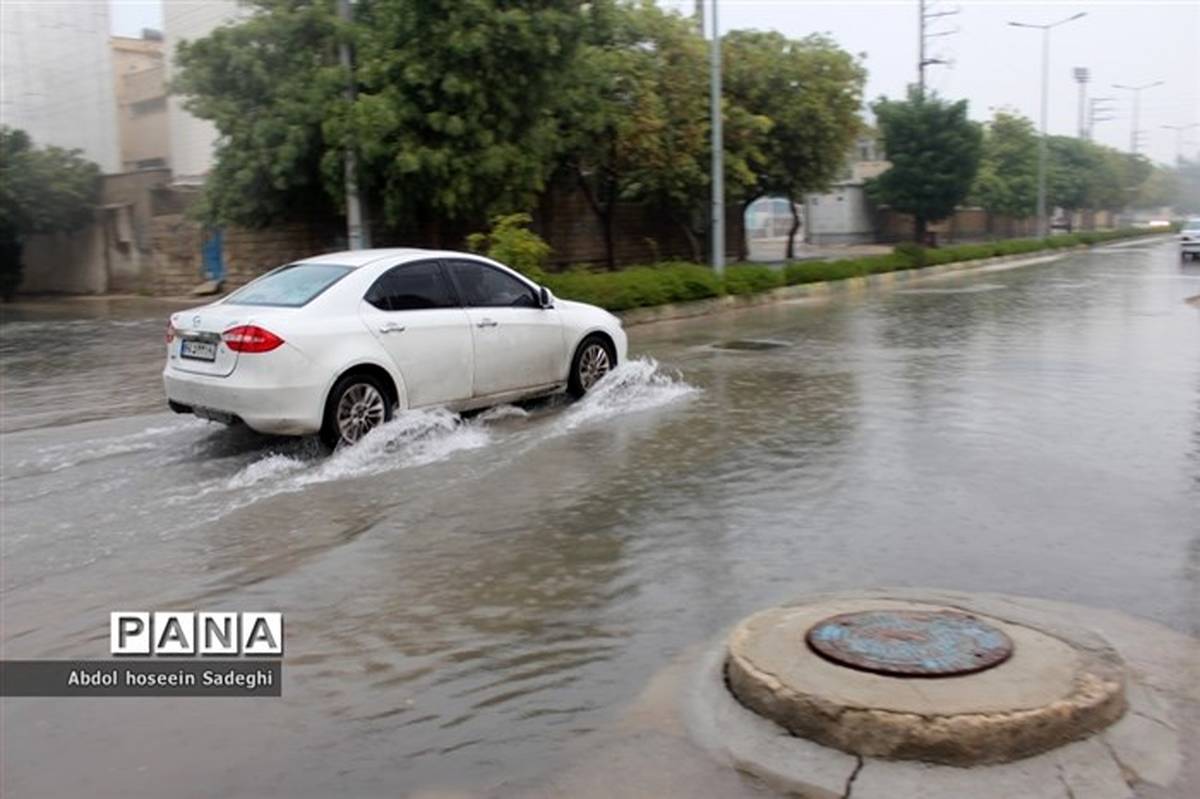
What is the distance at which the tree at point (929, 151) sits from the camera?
43.3m

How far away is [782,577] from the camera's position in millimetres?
5410

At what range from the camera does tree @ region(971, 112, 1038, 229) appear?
2247 inches

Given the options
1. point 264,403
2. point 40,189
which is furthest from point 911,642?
point 40,189

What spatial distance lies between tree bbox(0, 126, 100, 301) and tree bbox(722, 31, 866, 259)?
19.3 meters

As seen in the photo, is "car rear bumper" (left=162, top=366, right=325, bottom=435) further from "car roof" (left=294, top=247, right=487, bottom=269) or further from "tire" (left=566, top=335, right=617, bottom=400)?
"tire" (left=566, top=335, right=617, bottom=400)

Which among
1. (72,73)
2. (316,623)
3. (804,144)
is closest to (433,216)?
(804,144)

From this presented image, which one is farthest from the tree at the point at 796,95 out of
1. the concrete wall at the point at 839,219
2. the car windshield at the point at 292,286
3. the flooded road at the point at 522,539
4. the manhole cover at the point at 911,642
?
the concrete wall at the point at 839,219

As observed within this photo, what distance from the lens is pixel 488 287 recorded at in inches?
380

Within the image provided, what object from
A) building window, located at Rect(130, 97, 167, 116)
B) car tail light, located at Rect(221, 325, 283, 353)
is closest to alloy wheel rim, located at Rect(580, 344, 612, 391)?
car tail light, located at Rect(221, 325, 283, 353)

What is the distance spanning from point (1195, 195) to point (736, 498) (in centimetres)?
14076

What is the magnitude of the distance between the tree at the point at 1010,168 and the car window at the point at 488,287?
5101 centimetres

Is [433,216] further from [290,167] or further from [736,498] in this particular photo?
[736,498]

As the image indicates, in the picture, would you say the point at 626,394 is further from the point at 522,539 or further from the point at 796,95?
the point at 796,95

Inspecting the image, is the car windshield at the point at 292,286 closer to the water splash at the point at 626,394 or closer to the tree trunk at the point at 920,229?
the water splash at the point at 626,394
